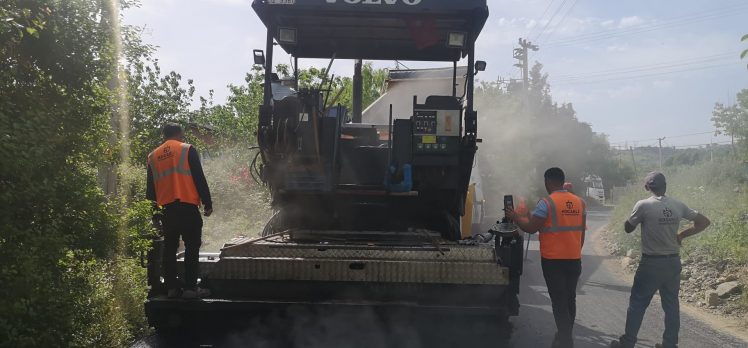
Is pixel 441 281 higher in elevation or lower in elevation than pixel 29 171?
lower

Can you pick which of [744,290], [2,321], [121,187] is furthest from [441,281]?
[744,290]

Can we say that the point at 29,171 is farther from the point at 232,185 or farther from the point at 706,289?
the point at 232,185

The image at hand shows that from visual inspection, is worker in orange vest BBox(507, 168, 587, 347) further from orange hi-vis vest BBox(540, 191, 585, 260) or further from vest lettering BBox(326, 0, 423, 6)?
vest lettering BBox(326, 0, 423, 6)

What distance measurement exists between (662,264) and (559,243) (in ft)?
3.40

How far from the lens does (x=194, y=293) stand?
4.73 metres

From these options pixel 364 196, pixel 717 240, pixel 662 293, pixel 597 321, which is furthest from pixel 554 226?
pixel 717 240

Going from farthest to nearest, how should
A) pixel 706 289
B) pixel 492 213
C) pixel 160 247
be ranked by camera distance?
pixel 492 213
pixel 706 289
pixel 160 247

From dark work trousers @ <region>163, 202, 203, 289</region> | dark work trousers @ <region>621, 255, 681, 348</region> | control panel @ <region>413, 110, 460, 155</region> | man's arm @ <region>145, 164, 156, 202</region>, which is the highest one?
control panel @ <region>413, 110, 460, 155</region>

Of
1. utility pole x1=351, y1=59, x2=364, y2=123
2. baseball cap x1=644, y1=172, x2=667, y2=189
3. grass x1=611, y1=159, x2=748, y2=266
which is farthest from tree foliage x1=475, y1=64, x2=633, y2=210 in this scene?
baseball cap x1=644, y1=172, x2=667, y2=189

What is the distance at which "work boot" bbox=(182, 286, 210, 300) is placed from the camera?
4699 mm

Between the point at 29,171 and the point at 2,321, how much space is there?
91cm

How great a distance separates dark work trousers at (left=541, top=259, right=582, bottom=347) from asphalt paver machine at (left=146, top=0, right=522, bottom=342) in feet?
1.80

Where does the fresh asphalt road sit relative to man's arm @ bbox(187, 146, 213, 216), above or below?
below

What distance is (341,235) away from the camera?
591 centimetres
